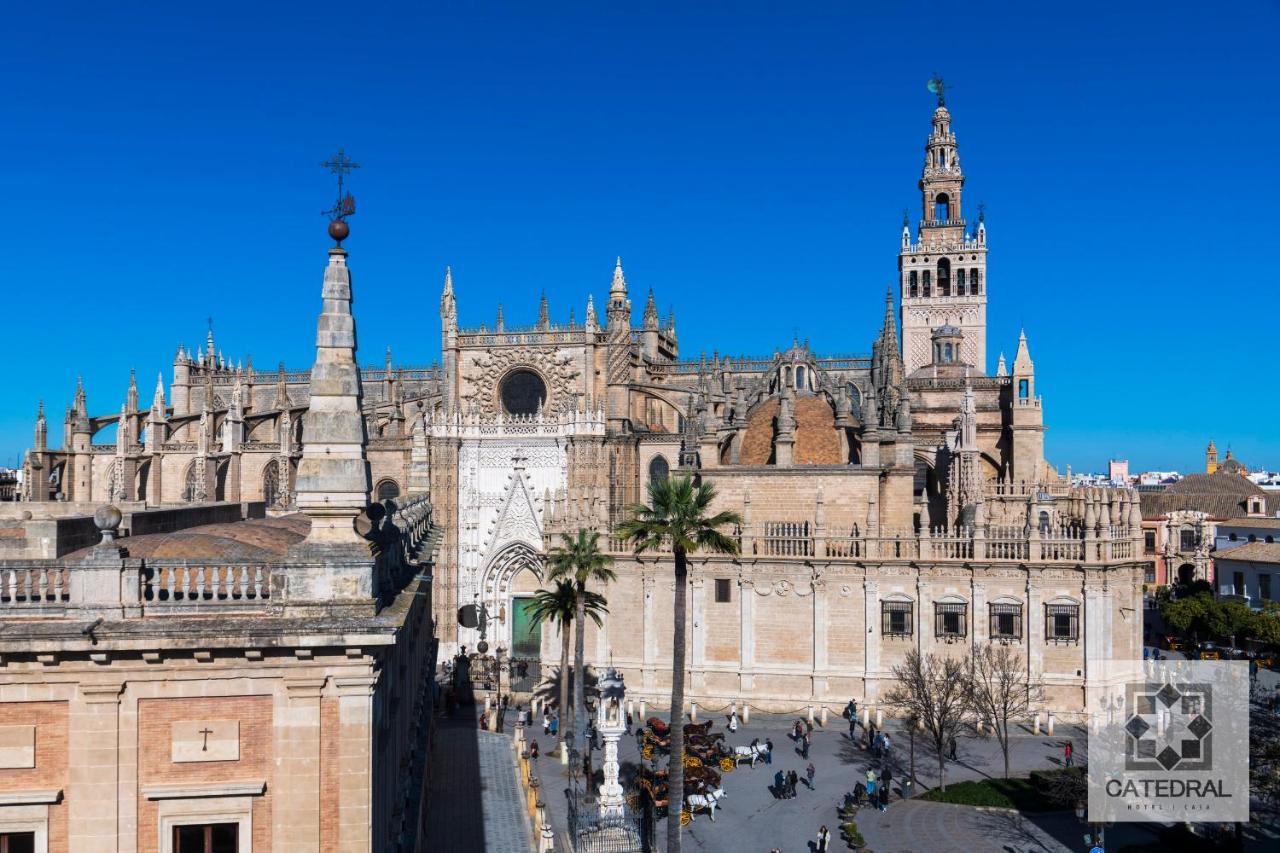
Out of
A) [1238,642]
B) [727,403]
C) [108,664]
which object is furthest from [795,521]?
[108,664]

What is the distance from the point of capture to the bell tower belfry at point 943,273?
67375mm

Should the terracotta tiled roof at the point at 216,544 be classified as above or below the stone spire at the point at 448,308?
below

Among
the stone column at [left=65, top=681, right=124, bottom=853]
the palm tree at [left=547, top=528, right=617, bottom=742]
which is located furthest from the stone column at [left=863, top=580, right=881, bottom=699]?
the stone column at [left=65, top=681, right=124, bottom=853]

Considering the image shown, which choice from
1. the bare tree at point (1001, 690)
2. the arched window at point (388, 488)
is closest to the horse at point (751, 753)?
the bare tree at point (1001, 690)

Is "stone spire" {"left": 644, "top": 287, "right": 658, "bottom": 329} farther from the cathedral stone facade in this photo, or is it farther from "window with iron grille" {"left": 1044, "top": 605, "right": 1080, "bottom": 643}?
"window with iron grille" {"left": 1044, "top": 605, "right": 1080, "bottom": 643}

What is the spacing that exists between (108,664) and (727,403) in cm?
3917

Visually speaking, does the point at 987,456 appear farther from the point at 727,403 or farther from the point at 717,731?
the point at 717,731

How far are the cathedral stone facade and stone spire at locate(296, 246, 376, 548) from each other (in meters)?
11.2

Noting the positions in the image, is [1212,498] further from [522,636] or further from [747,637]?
[522,636]

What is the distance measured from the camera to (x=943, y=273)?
69.2 metres

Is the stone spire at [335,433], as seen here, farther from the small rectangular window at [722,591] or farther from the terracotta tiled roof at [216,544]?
the small rectangular window at [722,591]

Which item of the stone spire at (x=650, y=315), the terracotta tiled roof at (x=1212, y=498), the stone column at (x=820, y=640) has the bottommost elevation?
the stone column at (x=820, y=640)

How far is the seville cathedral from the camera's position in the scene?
1016cm

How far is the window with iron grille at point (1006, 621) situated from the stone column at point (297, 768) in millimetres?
27210
